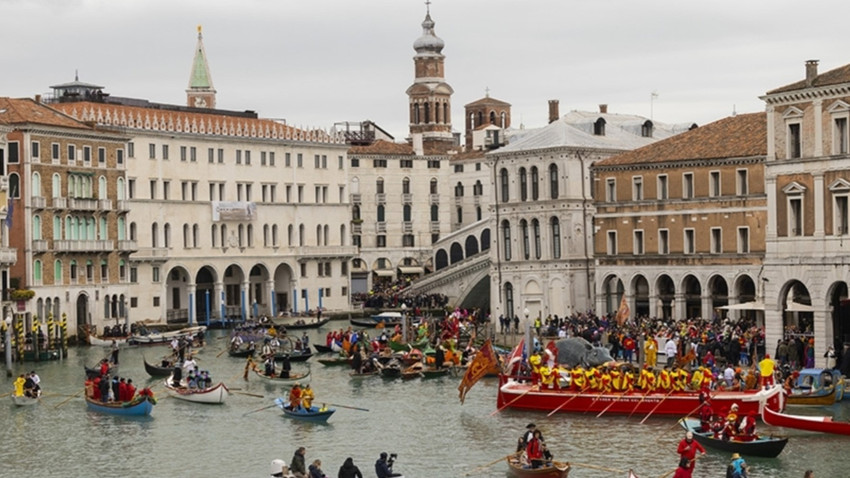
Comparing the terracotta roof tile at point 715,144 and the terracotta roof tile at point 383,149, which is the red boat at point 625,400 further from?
the terracotta roof tile at point 383,149

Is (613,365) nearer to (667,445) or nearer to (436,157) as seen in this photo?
(667,445)

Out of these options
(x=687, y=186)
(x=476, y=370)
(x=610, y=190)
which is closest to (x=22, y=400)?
(x=476, y=370)

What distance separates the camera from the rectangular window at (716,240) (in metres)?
65.9

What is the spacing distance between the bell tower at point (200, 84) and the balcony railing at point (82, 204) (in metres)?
32.3

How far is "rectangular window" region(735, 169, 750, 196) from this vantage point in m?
64.9

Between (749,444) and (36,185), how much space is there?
44204 mm

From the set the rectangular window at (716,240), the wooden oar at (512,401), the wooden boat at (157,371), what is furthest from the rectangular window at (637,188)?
the wooden oar at (512,401)

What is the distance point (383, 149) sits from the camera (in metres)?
111

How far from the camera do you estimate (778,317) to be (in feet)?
166

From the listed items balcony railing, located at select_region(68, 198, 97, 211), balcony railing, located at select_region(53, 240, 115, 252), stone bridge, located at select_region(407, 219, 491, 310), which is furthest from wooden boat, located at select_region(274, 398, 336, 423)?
stone bridge, located at select_region(407, 219, 491, 310)

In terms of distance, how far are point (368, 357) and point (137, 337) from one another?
18120mm

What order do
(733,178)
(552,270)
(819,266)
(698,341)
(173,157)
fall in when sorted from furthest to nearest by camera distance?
1. (173,157)
2. (552,270)
3. (733,178)
4. (698,341)
5. (819,266)

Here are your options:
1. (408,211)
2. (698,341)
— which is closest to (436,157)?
(408,211)

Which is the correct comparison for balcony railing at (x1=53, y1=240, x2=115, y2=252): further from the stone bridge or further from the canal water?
the canal water
